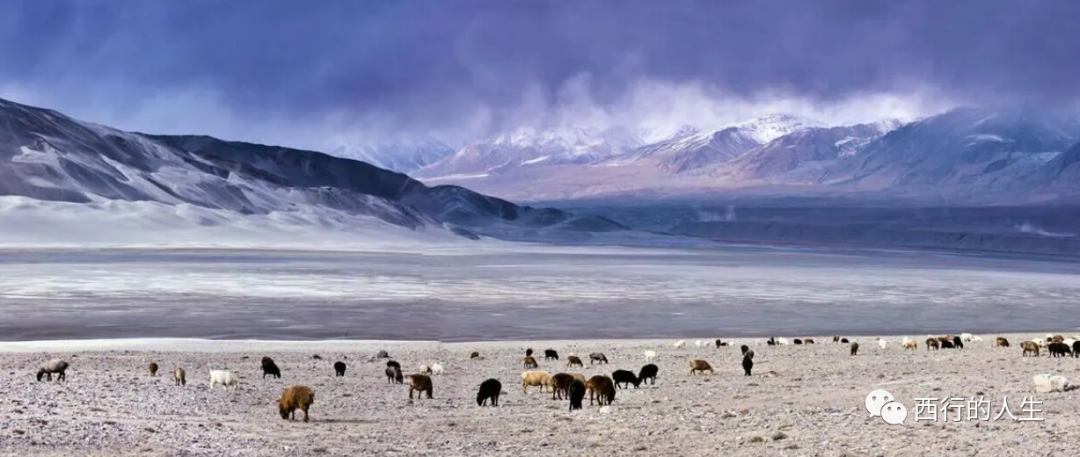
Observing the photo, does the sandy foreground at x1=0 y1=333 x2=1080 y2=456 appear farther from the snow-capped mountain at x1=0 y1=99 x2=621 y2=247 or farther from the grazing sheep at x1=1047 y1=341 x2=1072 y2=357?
the snow-capped mountain at x1=0 y1=99 x2=621 y2=247

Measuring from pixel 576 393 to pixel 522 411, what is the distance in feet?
2.70

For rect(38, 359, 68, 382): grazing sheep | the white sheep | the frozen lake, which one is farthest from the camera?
the frozen lake

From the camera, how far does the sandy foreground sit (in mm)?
13766

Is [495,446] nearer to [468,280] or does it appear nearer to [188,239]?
[468,280]

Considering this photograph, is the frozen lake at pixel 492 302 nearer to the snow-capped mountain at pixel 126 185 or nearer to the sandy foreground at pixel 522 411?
the sandy foreground at pixel 522 411

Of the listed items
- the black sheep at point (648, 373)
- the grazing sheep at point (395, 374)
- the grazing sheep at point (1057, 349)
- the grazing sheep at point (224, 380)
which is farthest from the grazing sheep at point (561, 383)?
the grazing sheep at point (1057, 349)

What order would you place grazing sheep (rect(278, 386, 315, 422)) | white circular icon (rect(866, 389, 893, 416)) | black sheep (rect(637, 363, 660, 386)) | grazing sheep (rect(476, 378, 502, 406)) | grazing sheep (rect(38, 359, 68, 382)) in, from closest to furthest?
1. white circular icon (rect(866, 389, 893, 416))
2. grazing sheep (rect(278, 386, 315, 422))
3. grazing sheep (rect(476, 378, 502, 406))
4. grazing sheep (rect(38, 359, 68, 382))
5. black sheep (rect(637, 363, 660, 386))

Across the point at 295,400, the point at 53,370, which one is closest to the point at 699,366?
the point at 295,400

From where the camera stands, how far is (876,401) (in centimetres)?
1594

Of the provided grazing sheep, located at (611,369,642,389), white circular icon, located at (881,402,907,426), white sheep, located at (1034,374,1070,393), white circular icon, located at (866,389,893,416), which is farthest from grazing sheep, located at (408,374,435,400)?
white sheep, located at (1034,374,1070,393)

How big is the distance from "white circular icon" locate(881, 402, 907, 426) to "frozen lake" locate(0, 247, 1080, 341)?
847 inches

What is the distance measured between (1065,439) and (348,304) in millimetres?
38927

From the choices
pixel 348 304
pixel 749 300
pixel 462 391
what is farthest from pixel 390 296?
pixel 462 391

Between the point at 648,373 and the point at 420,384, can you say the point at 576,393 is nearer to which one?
the point at 420,384
